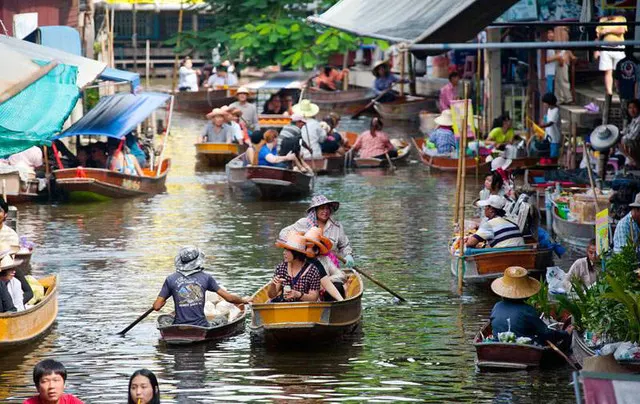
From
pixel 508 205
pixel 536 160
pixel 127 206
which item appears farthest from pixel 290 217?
pixel 508 205

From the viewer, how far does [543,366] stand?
1292 centimetres

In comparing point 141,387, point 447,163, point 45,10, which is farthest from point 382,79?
point 141,387

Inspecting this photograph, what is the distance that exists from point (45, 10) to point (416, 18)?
20.6 meters

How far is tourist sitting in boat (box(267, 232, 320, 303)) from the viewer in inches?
531

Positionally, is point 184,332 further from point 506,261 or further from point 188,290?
point 506,261

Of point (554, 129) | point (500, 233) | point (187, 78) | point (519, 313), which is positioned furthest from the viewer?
point (187, 78)

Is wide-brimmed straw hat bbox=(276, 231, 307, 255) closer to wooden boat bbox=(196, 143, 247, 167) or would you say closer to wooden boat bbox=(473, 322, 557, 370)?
wooden boat bbox=(473, 322, 557, 370)

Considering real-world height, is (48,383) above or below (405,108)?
above

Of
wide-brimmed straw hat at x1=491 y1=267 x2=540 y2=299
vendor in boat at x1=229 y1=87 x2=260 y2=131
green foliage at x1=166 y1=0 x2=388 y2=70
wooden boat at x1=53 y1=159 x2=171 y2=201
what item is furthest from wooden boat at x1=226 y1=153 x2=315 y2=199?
green foliage at x1=166 y1=0 x2=388 y2=70

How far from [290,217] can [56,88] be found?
38.5 ft

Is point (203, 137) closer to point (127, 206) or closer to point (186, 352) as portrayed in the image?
point (127, 206)

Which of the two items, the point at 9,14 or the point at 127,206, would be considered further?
the point at 9,14

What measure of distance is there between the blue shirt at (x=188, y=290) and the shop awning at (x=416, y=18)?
283cm

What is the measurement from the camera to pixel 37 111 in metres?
11.6
